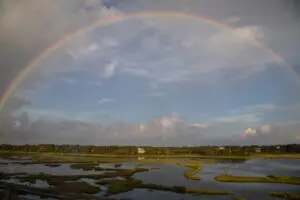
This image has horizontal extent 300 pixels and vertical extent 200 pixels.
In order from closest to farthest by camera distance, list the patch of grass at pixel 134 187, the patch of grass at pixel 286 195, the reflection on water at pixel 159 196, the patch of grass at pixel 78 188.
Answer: the reflection on water at pixel 159 196
the patch of grass at pixel 78 188
the patch of grass at pixel 286 195
the patch of grass at pixel 134 187

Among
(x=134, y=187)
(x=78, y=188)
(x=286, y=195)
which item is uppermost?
(x=78, y=188)

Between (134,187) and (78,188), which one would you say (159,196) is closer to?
(134,187)

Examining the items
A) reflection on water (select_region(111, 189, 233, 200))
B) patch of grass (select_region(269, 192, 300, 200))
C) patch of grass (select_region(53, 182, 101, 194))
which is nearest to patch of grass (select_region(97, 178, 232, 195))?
reflection on water (select_region(111, 189, 233, 200))

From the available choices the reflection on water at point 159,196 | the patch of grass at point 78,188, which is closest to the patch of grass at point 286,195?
the reflection on water at point 159,196

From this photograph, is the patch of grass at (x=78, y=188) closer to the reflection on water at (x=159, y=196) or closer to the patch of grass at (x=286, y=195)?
the reflection on water at (x=159, y=196)

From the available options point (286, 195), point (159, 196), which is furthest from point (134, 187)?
point (286, 195)

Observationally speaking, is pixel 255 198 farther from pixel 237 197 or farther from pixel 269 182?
pixel 269 182

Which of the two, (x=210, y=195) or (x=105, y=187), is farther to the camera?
(x=105, y=187)

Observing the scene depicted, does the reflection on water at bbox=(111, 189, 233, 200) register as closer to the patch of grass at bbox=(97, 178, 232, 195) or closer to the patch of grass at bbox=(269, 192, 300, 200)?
the patch of grass at bbox=(97, 178, 232, 195)

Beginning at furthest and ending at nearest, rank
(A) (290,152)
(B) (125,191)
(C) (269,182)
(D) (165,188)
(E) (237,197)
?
(A) (290,152), (C) (269,182), (D) (165,188), (B) (125,191), (E) (237,197)

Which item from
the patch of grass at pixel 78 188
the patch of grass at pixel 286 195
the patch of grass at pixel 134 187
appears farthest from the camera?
the patch of grass at pixel 134 187

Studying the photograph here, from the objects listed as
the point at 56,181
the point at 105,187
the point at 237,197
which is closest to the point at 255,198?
the point at 237,197
